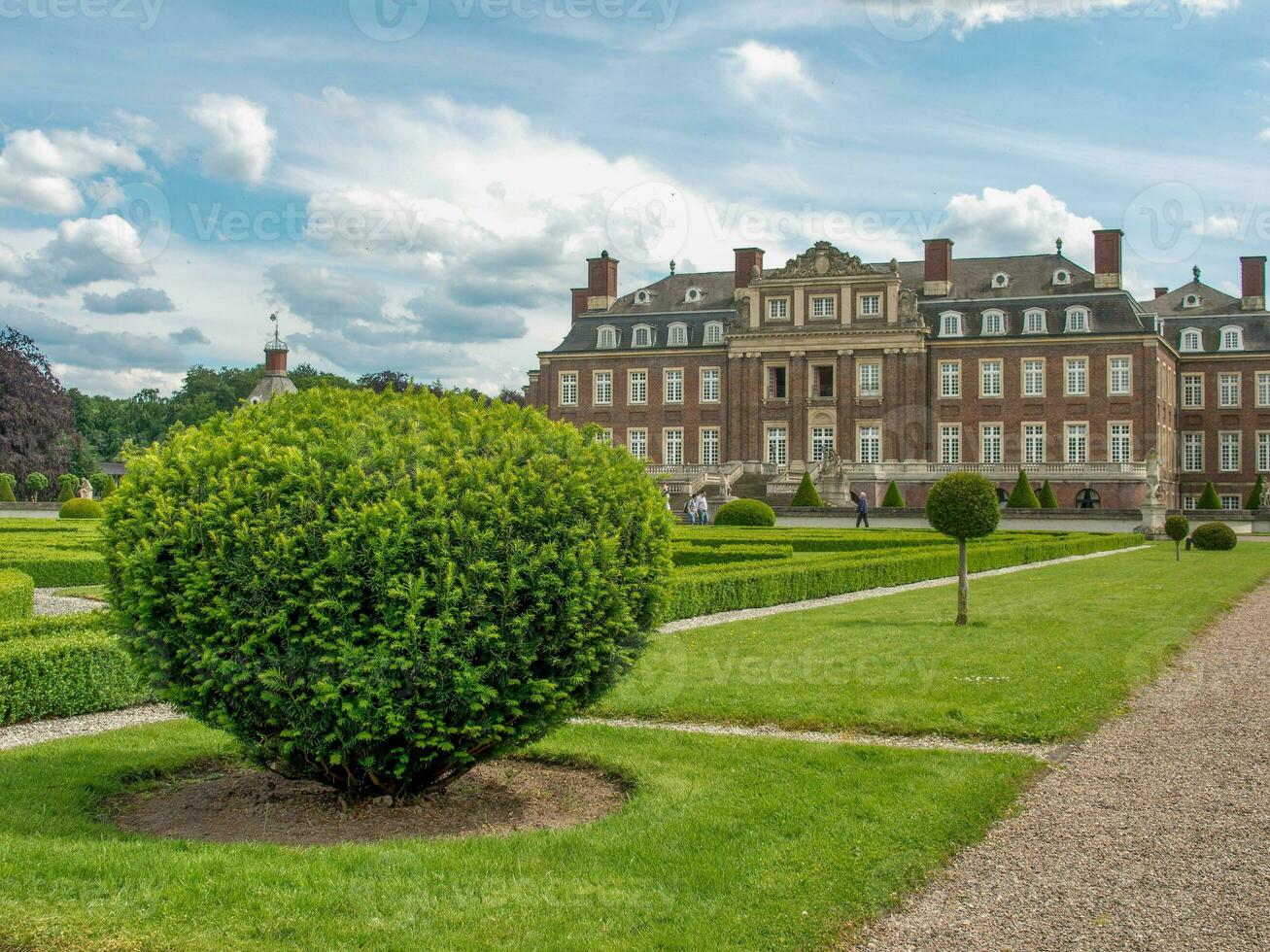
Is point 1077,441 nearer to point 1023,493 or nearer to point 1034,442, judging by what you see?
point 1034,442

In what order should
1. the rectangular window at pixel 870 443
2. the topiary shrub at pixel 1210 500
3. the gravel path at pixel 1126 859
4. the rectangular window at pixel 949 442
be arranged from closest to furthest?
the gravel path at pixel 1126 859 < the topiary shrub at pixel 1210 500 < the rectangular window at pixel 949 442 < the rectangular window at pixel 870 443

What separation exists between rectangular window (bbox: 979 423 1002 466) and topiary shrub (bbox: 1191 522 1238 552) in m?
20.4

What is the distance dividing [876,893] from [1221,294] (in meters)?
59.4

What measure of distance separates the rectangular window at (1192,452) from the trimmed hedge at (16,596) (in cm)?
5335

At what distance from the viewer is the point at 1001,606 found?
14.5m

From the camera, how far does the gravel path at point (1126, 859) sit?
4250mm

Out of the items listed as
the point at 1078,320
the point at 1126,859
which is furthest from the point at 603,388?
the point at 1126,859

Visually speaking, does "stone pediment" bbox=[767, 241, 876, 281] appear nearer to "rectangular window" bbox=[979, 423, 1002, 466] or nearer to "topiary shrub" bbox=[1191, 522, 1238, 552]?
"rectangular window" bbox=[979, 423, 1002, 466]

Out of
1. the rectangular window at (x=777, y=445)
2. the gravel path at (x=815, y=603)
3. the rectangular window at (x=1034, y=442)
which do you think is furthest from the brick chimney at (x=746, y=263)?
the gravel path at (x=815, y=603)

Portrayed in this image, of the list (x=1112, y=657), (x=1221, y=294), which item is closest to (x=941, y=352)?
(x=1221, y=294)

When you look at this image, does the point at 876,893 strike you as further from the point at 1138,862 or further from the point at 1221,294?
the point at 1221,294

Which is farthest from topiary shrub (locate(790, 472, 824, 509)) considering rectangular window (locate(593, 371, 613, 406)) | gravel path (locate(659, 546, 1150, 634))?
gravel path (locate(659, 546, 1150, 634))

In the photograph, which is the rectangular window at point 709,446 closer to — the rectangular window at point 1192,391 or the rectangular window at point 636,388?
the rectangular window at point 636,388

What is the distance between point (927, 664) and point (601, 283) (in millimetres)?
48790
